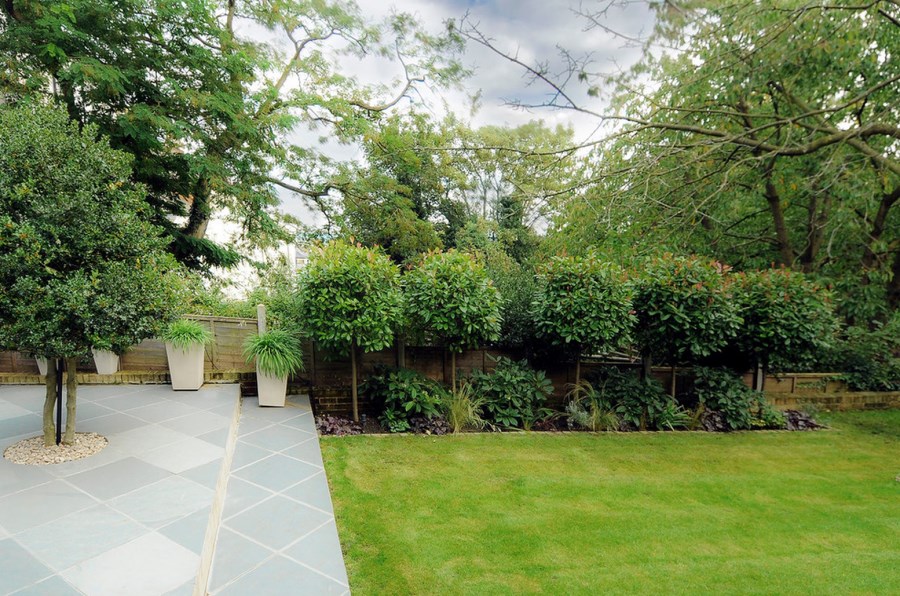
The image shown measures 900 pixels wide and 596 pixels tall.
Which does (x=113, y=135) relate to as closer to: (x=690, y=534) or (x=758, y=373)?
(x=690, y=534)

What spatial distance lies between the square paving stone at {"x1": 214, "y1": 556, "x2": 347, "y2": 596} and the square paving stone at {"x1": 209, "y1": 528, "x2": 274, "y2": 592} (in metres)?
0.06

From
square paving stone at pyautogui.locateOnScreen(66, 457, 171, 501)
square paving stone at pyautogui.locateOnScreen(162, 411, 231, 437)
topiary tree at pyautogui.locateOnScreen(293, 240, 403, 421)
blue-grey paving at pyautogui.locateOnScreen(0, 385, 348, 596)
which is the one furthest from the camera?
A: topiary tree at pyautogui.locateOnScreen(293, 240, 403, 421)

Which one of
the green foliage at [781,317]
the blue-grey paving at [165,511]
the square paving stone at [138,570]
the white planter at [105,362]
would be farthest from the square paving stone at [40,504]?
the green foliage at [781,317]

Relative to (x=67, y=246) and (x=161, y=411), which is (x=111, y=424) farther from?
(x=67, y=246)

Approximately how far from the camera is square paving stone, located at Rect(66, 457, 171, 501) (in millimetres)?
2965

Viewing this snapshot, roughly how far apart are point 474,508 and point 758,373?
5.53m

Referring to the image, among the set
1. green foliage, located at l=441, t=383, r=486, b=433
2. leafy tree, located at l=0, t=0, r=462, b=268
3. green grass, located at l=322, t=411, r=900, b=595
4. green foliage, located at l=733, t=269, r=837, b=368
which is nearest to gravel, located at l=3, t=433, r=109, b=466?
green grass, located at l=322, t=411, r=900, b=595

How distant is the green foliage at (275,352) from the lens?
521 centimetres

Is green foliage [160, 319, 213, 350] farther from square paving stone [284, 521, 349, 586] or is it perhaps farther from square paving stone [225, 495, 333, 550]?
square paving stone [284, 521, 349, 586]

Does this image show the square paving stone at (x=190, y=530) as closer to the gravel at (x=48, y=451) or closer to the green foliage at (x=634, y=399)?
the gravel at (x=48, y=451)

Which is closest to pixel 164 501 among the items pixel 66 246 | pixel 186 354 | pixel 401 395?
pixel 66 246

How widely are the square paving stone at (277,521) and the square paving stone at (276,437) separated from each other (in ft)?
3.52

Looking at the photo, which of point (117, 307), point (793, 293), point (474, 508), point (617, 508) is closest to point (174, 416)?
point (117, 307)

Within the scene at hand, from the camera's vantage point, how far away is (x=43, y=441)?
3646 millimetres
